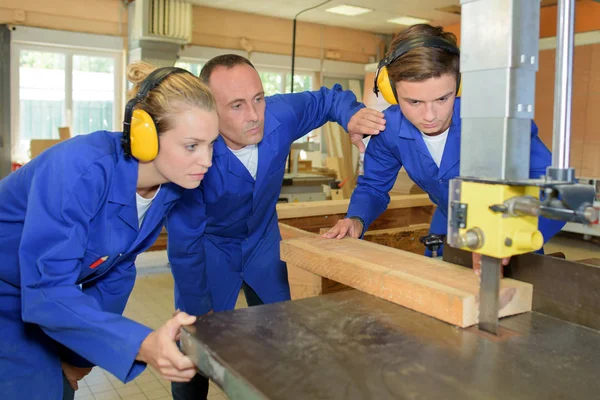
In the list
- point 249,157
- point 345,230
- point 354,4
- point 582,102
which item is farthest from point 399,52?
point 354,4

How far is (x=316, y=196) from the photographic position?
4730mm

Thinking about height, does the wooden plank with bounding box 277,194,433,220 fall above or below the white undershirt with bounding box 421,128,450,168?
below

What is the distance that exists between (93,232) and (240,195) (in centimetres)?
74

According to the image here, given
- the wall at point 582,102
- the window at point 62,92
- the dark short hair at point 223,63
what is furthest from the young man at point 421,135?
the window at point 62,92

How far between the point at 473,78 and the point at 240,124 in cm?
104

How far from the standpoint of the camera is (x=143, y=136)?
1.33m

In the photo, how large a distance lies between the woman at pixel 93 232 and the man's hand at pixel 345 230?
20.4 inches

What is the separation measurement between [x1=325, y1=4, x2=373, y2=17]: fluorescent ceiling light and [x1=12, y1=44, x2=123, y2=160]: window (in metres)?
3.02

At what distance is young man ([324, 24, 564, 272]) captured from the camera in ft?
5.19

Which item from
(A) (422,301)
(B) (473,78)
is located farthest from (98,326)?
(B) (473,78)

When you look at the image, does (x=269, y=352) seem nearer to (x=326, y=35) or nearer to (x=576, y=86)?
(x=576, y=86)

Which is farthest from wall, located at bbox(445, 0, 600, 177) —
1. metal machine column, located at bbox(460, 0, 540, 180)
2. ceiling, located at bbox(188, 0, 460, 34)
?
metal machine column, located at bbox(460, 0, 540, 180)

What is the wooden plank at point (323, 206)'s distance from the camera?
9.62ft

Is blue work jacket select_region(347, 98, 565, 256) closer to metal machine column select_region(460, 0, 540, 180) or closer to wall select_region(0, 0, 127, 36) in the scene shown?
metal machine column select_region(460, 0, 540, 180)
